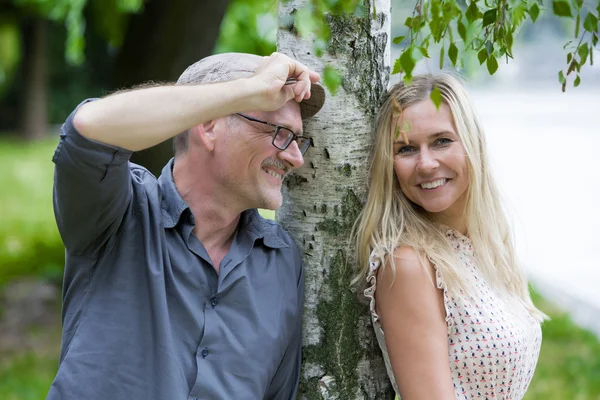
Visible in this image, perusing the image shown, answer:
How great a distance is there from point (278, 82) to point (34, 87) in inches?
948

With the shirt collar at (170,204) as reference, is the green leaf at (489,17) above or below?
above

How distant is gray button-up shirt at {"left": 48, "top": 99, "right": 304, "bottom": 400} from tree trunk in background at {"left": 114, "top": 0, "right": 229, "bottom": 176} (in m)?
4.21

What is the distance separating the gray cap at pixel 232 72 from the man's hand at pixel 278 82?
0.09 meters

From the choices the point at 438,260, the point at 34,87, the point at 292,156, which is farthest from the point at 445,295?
the point at 34,87

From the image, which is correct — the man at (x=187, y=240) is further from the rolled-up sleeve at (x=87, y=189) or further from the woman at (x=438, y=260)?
the woman at (x=438, y=260)

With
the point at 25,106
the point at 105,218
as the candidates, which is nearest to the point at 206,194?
the point at 105,218

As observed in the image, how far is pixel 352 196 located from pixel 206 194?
0.48 metres

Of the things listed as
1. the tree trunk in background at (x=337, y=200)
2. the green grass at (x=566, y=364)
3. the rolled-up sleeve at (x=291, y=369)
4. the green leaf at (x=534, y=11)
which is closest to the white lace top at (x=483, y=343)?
the tree trunk in background at (x=337, y=200)

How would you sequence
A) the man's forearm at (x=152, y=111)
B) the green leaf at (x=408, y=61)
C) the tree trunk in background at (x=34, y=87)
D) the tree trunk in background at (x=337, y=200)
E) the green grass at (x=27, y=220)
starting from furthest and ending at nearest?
the tree trunk in background at (x=34, y=87) < the green grass at (x=27, y=220) < the tree trunk in background at (x=337, y=200) < the man's forearm at (x=152, y=111) < the green leaf at (x=408, y=61)

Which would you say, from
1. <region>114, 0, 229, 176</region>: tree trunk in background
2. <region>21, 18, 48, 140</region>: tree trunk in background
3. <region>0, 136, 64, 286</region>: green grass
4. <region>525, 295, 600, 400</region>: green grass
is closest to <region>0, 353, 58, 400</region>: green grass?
<region>114, 0, 229, 176</region>: tree trunk in background

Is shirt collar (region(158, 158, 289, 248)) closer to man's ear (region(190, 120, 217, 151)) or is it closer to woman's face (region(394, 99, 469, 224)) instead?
man's ear (region(190, 120, 217, 151))

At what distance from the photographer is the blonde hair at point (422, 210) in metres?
2.56

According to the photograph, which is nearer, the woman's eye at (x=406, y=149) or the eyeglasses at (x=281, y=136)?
the eyeglasses at (x=281, y=136)

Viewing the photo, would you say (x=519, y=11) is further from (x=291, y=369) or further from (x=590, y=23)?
(x=291, y=369)
